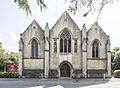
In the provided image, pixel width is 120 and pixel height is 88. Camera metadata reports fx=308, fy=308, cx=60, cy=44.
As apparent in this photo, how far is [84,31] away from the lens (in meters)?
47.8

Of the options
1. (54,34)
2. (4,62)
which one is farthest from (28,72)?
(4,62)

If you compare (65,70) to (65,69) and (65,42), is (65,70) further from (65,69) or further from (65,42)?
(65,42)

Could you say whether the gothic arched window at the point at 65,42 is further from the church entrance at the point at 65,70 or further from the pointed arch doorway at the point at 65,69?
the church entrance at the point at 65,70

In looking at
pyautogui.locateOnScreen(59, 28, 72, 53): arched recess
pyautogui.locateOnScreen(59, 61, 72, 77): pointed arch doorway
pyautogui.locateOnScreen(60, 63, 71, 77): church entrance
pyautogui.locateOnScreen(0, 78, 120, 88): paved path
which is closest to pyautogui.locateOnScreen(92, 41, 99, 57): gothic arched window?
pyautogui.locateOnScreen(59, 28, 72, 53): arched recess

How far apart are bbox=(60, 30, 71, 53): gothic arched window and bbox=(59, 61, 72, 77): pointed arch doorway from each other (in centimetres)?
203

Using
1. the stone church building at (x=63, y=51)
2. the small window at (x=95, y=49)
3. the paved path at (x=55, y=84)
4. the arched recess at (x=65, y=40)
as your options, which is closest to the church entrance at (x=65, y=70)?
the stone church building at (x=63, y=51)

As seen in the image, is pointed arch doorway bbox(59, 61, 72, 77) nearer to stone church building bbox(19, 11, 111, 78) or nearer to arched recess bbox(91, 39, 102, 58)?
stone church building bbox(19, 11, 111, 78)

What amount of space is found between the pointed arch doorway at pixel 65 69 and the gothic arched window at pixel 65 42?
2026mm

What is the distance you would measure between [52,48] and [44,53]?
1.47 meters

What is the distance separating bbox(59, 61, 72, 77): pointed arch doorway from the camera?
47.3m

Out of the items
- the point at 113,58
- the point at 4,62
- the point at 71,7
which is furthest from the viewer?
the point at 113,58

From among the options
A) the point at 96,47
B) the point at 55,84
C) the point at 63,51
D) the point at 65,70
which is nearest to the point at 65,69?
the point at 65,70

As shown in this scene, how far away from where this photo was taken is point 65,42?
47875 mm

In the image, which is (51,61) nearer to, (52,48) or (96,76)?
(52,48)
